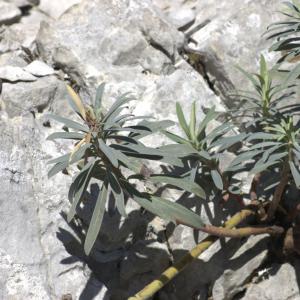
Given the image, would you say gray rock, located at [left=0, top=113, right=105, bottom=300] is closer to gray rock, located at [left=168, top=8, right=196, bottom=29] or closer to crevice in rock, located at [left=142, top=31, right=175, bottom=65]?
crevice in rock, located at [left=142, top=31, right=175, bottom=65]

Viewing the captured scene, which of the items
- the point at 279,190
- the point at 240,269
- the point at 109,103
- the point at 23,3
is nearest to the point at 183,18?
the point at 109,103

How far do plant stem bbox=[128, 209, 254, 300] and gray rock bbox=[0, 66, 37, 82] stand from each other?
164cm

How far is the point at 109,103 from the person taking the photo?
3609 mm

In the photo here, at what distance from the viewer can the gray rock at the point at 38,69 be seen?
3621mm

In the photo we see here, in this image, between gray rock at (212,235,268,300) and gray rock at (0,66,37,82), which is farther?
gray rock at (0,66,37,82)

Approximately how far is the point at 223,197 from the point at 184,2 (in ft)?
6.85

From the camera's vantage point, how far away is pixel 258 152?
2.86 metres

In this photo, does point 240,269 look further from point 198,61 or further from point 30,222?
point 198,61

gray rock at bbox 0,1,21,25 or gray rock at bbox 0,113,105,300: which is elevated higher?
gray rock at bbox 0,1,21,25

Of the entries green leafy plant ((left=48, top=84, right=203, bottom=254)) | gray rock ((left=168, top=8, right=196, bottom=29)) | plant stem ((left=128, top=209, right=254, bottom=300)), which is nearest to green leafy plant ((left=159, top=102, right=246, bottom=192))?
plant stem ((left=128, top=209, right=254, bottom=300))

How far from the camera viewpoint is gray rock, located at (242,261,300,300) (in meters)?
3.20

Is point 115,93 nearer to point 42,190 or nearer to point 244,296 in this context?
point 42,190

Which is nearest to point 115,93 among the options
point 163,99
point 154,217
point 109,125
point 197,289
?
point 163,99

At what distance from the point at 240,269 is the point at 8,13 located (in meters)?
2.85
